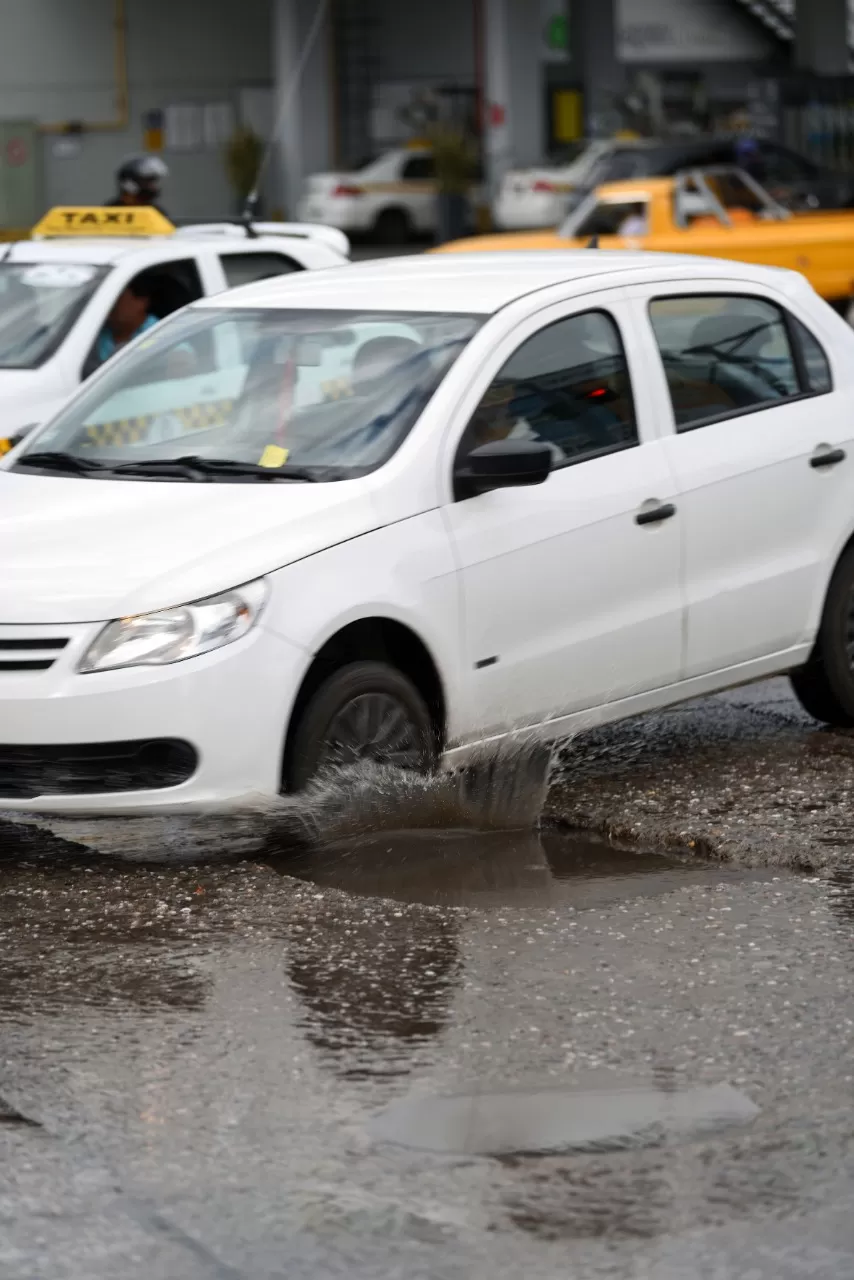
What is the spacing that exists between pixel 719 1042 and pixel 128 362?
3.60m

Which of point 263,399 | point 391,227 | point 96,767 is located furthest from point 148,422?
point 391,227

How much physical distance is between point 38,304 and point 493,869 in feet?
19.0

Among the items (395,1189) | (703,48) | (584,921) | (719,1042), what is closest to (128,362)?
(584,921)

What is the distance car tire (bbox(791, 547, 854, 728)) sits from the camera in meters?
7.41

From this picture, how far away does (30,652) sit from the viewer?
5.60 metres

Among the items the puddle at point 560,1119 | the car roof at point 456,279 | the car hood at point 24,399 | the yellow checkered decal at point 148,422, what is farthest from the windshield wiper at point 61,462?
the car hood at point 24,399

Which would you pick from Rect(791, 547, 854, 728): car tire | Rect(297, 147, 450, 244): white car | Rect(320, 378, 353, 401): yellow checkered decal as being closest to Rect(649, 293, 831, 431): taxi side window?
Rect(791, 547, 854, 728): car tire

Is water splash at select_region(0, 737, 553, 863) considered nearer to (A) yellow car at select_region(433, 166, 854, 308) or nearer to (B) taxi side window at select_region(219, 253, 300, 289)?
(B) taxi side window at select_region(219, 253, 300, 289)

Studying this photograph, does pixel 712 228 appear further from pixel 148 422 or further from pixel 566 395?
pixel 148 422

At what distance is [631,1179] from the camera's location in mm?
3768

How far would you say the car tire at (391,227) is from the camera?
37344 millimetres

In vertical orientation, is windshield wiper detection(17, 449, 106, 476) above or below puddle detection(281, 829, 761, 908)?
above

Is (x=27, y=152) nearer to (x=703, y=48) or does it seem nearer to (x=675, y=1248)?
(x=703, y=48)

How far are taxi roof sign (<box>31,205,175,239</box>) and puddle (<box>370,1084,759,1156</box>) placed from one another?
27.4 feet
